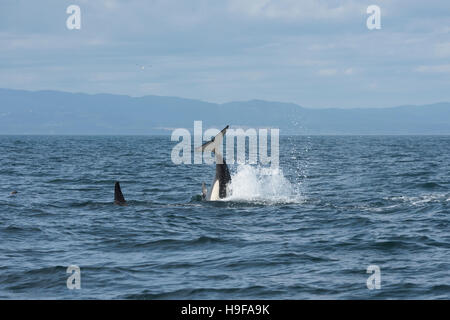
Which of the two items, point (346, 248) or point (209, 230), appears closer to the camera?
point (346, 248)

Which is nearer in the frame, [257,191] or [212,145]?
[212,145]

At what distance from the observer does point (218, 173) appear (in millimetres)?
26188

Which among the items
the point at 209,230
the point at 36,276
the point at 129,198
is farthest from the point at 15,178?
the point at 36,276

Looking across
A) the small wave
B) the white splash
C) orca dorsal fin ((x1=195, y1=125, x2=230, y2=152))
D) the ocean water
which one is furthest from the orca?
the small wave

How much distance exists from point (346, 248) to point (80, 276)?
23.2ft

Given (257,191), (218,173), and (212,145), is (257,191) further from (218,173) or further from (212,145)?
(212,145)

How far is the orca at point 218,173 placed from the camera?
25.9 meters

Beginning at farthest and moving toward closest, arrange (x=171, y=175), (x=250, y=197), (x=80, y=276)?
(x=171, y=175) < (x=250, y=197) < (x=80, y=276)

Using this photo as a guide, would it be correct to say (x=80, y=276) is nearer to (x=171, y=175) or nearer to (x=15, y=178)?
(x=15, y=178)

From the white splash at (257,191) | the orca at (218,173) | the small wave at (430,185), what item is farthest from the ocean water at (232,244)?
the small wave at (430,185)

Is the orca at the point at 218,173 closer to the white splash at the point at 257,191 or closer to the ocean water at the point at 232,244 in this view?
the white splash at the point at 257,191

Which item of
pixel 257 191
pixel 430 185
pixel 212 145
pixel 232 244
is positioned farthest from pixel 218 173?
pixel 430 185
